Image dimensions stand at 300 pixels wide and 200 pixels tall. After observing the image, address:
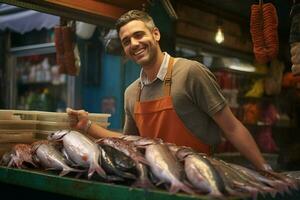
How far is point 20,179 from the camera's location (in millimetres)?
2547

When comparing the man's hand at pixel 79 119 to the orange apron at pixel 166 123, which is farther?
the man's hand at pixel 79 119

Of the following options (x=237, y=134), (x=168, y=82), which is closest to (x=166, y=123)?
(x=168, y=82)

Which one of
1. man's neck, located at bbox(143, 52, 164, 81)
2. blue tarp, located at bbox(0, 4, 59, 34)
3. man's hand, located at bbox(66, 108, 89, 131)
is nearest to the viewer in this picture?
man's neck, located at bbox(143, 52, 164, 81)

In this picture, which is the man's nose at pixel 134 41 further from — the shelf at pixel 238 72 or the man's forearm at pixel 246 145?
the shelf at pixel 238 72

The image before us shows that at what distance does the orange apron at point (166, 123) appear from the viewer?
10.8 feet

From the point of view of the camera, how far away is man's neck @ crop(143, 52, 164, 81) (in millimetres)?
3432

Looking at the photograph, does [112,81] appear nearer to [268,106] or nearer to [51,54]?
[51,54]

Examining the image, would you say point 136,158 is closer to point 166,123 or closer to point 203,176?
point 203,176

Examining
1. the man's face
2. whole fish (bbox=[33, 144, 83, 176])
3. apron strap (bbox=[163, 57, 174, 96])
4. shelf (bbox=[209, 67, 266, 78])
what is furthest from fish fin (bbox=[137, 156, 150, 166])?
shelf (bbox=[209, 67, 266, 78])

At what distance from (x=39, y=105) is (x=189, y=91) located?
5555mm

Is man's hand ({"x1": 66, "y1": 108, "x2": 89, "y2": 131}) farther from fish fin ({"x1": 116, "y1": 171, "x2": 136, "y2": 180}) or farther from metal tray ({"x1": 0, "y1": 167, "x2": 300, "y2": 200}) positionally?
fish fin ({"x1": 116, "y1": 171, "x2": 136, "y2": 180})

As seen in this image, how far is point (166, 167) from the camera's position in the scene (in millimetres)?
2037

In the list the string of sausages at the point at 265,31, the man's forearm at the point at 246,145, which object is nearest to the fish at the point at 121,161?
the man's forearm at the point at 246,145

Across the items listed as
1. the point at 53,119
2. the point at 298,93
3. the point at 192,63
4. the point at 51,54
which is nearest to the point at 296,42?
the point at 192,63
